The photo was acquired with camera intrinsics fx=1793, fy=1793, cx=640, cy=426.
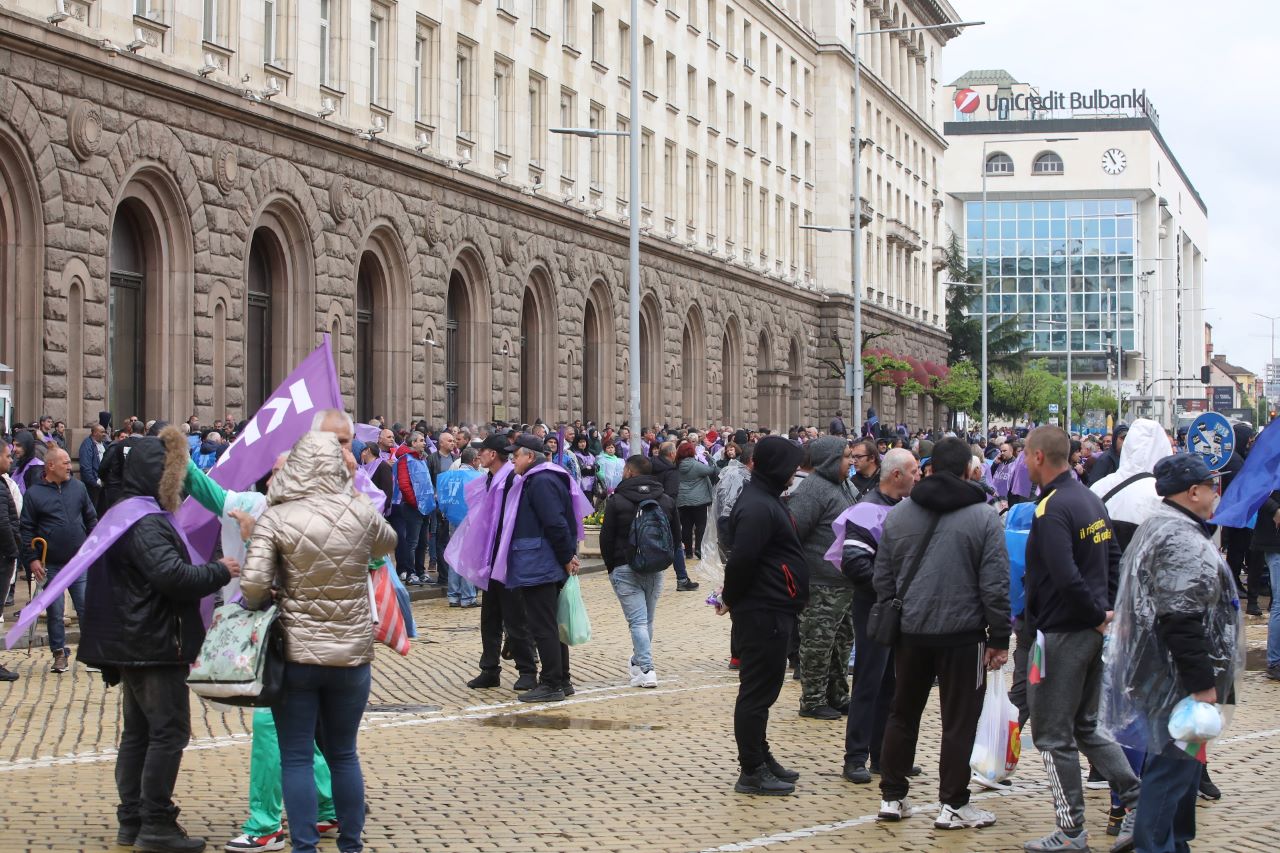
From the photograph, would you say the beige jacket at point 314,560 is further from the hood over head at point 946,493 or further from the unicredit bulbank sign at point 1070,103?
the unicredit bulbank sign at point 1070,103

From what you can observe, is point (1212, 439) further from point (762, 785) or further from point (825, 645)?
point (762, 785)

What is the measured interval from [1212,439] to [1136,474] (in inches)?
352

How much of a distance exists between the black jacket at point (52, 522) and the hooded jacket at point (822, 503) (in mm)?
6053

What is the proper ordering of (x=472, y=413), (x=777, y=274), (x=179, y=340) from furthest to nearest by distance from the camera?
(x=777, y=274) → (x=472, y=413) → (x=179, y=340)

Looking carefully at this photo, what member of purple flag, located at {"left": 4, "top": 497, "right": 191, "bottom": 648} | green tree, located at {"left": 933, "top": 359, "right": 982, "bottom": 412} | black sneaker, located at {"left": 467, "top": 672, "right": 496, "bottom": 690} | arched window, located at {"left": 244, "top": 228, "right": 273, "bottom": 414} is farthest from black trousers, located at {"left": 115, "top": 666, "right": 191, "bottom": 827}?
green tree, located at {"left": 933, "top": 359, "right": 982, "bottom": 412}

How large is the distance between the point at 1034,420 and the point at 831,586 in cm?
8311

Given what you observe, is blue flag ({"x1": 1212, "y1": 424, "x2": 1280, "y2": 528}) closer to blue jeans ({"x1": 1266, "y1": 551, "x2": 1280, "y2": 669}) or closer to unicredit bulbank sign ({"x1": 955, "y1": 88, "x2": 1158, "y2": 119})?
blue jeans ({"x1": 1266, "y1": 551, "x2": 1280, "y2": 669})

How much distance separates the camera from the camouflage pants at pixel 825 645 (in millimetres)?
11797

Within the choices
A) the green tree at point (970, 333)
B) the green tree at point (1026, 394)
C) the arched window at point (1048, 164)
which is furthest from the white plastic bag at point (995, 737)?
the arched window at point (1048, 164)

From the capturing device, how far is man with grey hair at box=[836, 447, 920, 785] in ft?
32.4

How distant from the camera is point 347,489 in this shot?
24.7ft

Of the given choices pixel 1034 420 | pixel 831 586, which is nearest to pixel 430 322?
pixel 831 586

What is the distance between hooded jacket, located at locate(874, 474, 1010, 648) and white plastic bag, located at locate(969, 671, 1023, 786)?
71cm

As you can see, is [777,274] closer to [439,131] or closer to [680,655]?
[439,131]
